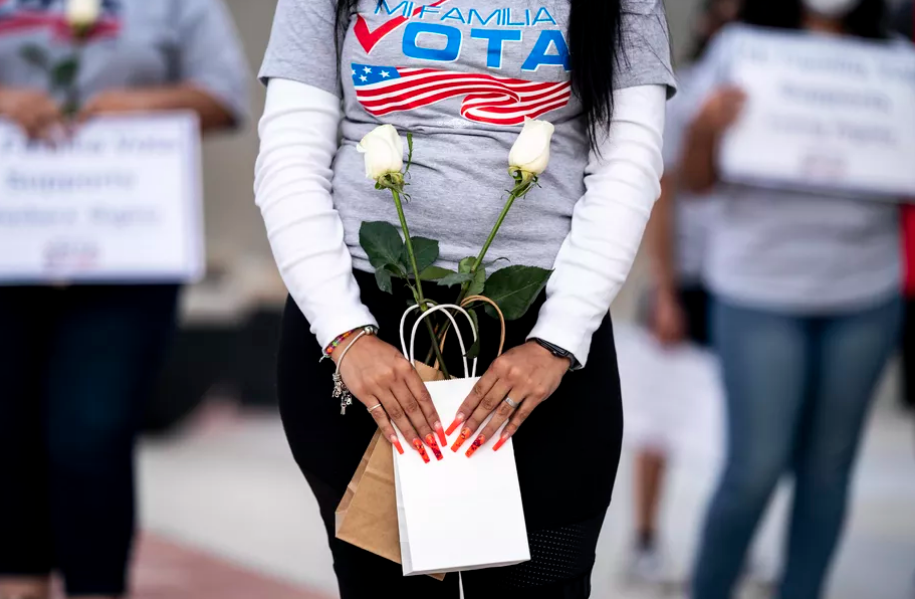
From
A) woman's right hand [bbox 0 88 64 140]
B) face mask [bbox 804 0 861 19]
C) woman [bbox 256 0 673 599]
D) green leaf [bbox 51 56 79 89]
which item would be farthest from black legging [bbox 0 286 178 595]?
face mask [bbox 804 0 861 19]

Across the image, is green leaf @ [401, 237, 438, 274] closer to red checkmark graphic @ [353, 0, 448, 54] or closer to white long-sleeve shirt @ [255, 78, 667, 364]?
white long-sleeve shirt @ [255, 78, 667, 364]

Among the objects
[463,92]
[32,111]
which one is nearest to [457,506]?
[463,92]

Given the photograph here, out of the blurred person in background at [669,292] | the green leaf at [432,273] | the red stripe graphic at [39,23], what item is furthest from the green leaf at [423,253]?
the blurred person in background at [669,292]

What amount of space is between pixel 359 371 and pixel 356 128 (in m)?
0.38

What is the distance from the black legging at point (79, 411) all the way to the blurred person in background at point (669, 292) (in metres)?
1.56

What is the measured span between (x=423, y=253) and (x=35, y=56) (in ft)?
4.96

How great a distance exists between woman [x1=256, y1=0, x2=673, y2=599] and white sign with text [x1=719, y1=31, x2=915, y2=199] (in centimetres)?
113

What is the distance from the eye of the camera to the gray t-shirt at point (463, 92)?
1605 mm

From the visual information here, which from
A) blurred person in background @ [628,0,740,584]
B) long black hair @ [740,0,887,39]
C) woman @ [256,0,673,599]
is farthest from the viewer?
blurred person in background @ [628,0,740,584]

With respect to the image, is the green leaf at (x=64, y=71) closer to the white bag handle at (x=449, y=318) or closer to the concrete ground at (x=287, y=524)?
the white bag handle at (x=449, y=318)

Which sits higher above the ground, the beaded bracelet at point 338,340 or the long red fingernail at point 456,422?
the beaded bracelet at point 338,340

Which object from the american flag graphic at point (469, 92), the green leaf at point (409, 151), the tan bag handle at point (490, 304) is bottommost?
the tan bag handle at point (490, 304)

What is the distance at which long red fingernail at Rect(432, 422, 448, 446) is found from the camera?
153 centimetres

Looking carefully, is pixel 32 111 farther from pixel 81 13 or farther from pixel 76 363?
pixel 76 363
